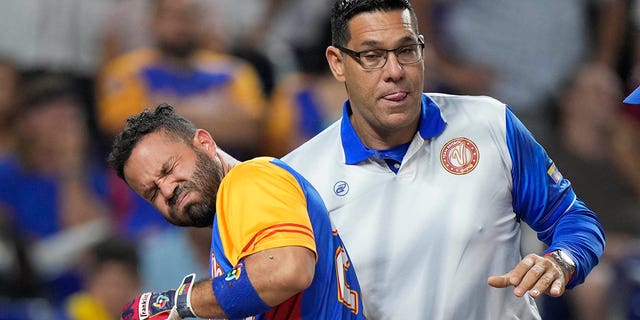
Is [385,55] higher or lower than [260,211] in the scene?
higher

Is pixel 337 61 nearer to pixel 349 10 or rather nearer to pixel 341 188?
pixel 349 10

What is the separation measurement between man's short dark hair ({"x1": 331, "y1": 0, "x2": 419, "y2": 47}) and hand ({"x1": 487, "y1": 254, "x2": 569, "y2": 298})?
3.39ft

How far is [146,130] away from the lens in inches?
143

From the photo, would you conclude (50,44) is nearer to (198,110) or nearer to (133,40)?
(133,40)

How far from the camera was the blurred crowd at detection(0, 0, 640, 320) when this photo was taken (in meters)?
6.44

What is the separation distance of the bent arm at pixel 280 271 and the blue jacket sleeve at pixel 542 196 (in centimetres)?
104

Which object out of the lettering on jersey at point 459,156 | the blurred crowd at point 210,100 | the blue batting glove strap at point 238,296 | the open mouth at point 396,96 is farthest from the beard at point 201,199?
the blurred crowd at point 210,100

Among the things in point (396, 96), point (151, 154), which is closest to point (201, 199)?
point (151, 154)

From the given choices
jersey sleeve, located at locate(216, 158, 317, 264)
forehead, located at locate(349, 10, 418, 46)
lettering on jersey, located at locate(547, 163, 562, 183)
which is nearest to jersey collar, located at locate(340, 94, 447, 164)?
forehead, located at locate(349, 10, 418, 46)

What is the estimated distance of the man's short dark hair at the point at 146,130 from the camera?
3.63m

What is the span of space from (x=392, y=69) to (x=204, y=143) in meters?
0.70

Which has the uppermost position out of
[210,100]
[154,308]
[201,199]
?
[201,199]

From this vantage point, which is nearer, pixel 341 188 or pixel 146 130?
pixel 146 130

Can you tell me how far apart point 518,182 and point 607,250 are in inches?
121
